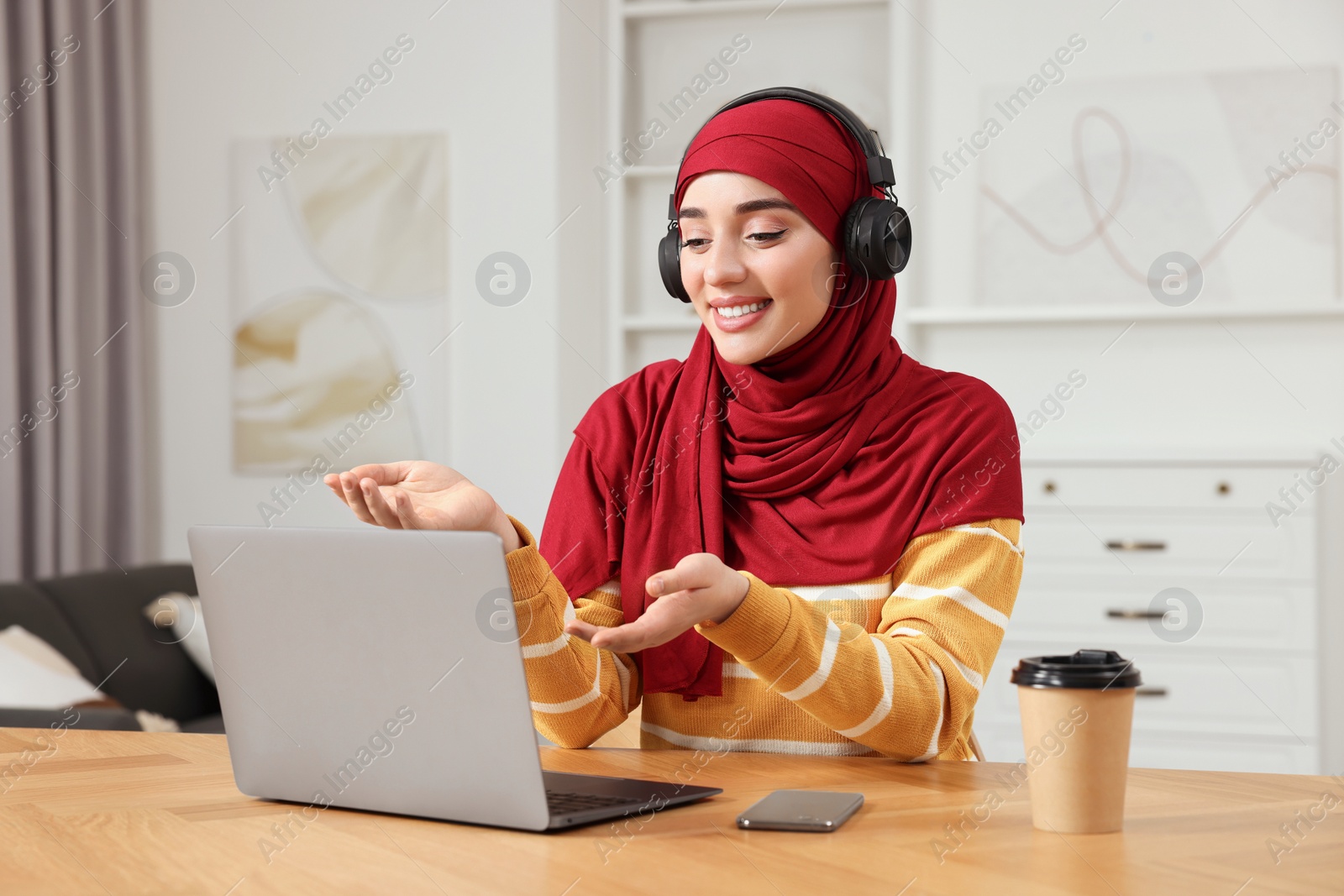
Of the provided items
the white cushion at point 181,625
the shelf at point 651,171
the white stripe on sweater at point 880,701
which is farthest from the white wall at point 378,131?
the white stripe on sweater at point 880,701

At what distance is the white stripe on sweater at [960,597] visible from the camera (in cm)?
→ 125

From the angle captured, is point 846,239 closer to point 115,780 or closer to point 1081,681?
point 1081,681

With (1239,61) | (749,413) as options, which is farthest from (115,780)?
(1239,61)

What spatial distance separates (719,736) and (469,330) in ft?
8.17

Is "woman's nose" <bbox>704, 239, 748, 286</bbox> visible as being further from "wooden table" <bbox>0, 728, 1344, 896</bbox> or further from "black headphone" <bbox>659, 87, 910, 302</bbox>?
"wooden table" <bbox>0, 728, 1344, 896</bbox>

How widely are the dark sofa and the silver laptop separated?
1.87 meters

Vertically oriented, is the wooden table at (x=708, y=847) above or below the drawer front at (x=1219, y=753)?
above

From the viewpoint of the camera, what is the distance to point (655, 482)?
1.42 metres

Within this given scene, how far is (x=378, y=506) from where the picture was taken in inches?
40.7

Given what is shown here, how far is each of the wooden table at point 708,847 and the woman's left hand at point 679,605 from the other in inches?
5.2

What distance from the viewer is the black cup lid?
840mm

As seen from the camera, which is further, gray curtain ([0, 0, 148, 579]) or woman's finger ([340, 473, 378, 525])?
gray curtain ([0, 0, 148, 579])

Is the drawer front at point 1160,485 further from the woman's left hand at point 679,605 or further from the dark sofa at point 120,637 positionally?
the woman's left hand at point 679,605

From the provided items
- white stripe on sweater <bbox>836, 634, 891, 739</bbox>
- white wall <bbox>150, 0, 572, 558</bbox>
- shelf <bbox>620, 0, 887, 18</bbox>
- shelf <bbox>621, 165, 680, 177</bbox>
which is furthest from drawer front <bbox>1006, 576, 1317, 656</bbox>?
white stripe on sweater <bbox>836, 634, 891, 739</bbox>
